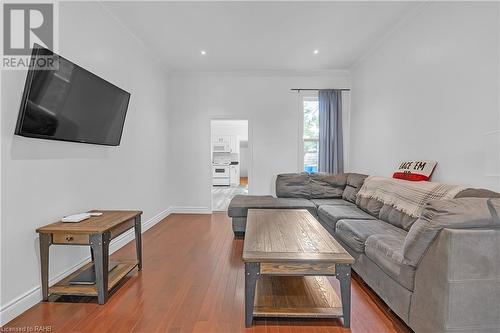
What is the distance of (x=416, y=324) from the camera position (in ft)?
5.21

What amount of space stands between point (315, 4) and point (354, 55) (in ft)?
6.09

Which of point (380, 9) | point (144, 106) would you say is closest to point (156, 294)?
point (144, 106)

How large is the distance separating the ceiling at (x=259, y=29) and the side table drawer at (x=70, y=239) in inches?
102

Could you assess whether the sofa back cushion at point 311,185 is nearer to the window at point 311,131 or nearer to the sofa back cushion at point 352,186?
the sofa back cushion at point 352,186

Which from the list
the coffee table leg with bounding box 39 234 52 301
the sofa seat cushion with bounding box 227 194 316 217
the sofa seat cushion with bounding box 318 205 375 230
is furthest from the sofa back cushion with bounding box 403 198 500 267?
the coffee table leg with bounding box 39 234 52 301

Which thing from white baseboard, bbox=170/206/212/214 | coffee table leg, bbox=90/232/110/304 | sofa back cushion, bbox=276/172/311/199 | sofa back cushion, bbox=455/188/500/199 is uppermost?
sofa back cushion, bbox=455/188/500/199

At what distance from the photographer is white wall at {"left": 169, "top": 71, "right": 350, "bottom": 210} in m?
5.26

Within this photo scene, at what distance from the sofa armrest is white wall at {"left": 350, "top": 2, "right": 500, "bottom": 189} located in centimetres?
95

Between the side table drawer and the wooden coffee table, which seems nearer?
the wooden coffee table

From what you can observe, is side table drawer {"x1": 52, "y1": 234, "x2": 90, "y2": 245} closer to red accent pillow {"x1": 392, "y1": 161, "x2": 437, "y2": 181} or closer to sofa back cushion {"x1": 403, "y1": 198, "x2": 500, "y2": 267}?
sofa back cushion {"x1": 403, "y1": 198, "x2": 500, "y2": 267}

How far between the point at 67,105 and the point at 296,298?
102 inches

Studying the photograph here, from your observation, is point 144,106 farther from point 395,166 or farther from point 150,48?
point 395,166

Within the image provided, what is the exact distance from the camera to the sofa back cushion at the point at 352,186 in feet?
12.8

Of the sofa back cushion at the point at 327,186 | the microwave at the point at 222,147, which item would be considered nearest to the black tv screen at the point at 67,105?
the sofa back cushion at the point at 327,186
